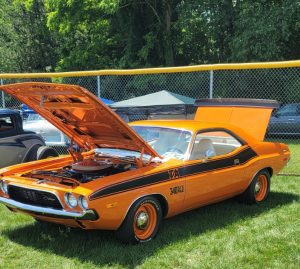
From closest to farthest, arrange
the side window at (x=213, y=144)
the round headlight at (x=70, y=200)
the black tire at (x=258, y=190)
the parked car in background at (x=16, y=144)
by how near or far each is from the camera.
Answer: the round headlight at (x=70, y=200) → the side window at (x=213, y=144) → the black tire at (x=258, y=190) → the parked car in background at (x=16, y=144)

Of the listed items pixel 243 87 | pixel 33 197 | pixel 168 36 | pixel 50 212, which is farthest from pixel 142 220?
pixel 168 36

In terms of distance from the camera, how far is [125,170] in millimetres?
5418

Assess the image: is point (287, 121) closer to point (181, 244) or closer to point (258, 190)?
point (258, 190)

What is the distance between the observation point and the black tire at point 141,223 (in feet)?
15.8

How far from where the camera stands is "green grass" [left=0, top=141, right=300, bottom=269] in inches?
179

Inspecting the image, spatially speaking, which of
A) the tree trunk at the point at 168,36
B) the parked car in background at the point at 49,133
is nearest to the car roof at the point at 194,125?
the parked car in background at the point at 49,133

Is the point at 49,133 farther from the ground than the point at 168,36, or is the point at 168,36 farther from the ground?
the point at 168,36

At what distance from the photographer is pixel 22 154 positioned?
328 inches

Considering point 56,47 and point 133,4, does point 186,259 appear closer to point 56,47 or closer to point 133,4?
point 133,4

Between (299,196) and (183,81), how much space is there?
10832mm

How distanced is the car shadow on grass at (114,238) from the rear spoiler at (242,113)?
56.4 inches

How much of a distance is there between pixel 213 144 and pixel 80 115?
6.36ft

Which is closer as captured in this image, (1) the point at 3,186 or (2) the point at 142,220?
(2) the point at 142,220

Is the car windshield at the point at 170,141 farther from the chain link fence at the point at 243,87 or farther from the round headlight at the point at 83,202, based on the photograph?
the chain link fence at the point at 243,87
